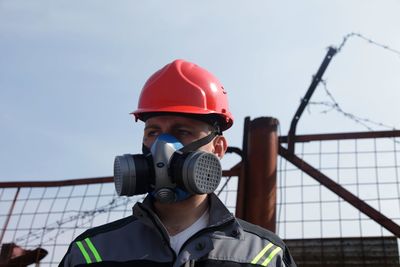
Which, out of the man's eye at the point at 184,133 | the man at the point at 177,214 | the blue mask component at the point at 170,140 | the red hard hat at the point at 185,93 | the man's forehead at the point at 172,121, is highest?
the red hard hat at the point at 185,93

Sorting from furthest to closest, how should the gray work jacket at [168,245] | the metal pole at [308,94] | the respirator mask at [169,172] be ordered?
the metal pole at [308,94]
the respirator mask at [169,172]
the gray work jacket at [168,245]

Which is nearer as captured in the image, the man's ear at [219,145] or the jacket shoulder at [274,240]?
the jacket shoulder at [274,240]

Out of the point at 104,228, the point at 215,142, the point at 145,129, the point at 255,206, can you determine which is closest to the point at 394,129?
the point at 255,206

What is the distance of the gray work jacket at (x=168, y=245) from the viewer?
189 centimetres

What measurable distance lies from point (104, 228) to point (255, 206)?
6.38 ft

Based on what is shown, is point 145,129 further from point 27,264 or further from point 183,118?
point 27,264

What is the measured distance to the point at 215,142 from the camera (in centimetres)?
237

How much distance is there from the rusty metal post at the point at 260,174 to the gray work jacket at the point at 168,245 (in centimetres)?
170

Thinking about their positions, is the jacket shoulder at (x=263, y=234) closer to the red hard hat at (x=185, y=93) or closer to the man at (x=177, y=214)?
the man at (x=177, y=214)

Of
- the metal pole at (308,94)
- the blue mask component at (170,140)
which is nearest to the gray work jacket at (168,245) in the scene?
the blue mask component at (170,140)

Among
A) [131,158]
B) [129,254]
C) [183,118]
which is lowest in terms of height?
[129,254]

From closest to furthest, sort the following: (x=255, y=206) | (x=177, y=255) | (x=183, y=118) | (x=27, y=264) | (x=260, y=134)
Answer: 1. (x=177, y=255)
2. (x=183, y=118)
3. (x=255, y=206)
4. (x=260, y=134)
5. (x=27, y=264)

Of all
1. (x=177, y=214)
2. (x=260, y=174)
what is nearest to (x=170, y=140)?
(x=177, y=214)

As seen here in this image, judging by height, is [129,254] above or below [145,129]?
below
